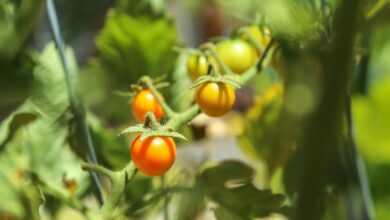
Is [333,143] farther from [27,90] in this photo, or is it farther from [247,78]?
[247,78]

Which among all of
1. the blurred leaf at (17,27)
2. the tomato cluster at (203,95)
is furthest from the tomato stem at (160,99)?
the blurred leaf at (17,27)

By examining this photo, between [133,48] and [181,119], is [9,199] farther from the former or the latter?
[133,48]

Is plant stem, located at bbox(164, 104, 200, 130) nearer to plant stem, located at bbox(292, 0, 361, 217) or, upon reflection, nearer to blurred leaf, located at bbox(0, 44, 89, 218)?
blurred leaf, located at bbox(0, 44, 89, 218)

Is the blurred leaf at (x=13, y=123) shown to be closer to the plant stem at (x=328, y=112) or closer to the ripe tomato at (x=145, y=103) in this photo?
the ripe tomato at (x=145, y=103)

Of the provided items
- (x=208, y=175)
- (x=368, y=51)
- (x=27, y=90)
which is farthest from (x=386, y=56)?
(x=27, y=90)

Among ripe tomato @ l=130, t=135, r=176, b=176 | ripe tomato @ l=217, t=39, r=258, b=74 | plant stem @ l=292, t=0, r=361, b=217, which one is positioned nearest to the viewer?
plant stem @ l=292, t=0, r=361, b=217

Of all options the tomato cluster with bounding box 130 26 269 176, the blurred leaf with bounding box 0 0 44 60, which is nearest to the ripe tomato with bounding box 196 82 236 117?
the tomato cluster with bounding box 130 26 269 176
